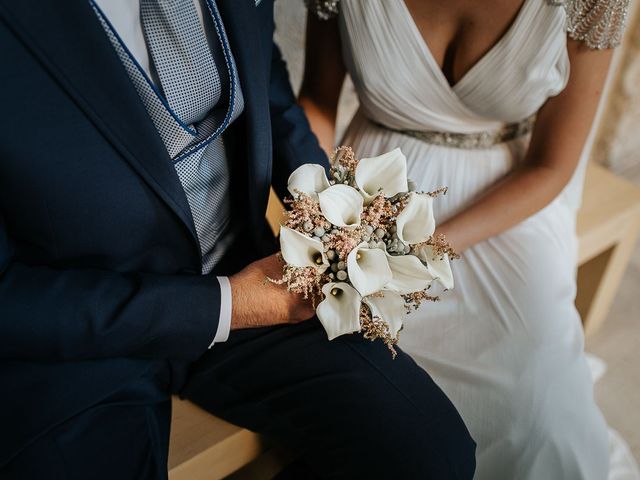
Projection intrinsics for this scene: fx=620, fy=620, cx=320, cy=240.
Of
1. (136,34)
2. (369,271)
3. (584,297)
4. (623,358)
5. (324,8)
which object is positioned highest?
(136,34)

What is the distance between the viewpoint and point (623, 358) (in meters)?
2.03

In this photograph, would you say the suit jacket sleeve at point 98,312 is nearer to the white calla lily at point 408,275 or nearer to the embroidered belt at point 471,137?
the white calla lily at point 408,275

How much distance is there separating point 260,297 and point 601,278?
138 centimetres

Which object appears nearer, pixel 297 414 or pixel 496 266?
pixel 297 414

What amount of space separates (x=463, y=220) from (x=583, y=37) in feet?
1.43

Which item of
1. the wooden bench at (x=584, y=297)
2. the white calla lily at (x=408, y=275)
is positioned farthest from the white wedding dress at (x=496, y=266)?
the white calla lily at (x=408, y=275)

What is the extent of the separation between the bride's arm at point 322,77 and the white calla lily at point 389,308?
701 millimetres

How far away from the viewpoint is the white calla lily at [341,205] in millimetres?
856

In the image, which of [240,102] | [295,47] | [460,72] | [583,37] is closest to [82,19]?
[240,102]

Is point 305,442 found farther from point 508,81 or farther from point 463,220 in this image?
point 508,81

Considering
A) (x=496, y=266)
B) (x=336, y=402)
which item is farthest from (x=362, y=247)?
(x=496, y=266)

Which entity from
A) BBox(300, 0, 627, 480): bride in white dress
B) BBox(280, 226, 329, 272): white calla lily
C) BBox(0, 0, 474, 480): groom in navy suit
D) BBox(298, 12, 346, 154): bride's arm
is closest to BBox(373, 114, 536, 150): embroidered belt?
BBox(300, 0, 627, 480): bride in white dress

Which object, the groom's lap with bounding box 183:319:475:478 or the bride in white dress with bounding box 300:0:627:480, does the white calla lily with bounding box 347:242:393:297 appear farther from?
the bride in white dress with bounding box 300:0:627:480

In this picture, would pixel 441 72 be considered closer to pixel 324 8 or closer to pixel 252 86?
pixel 324 8
